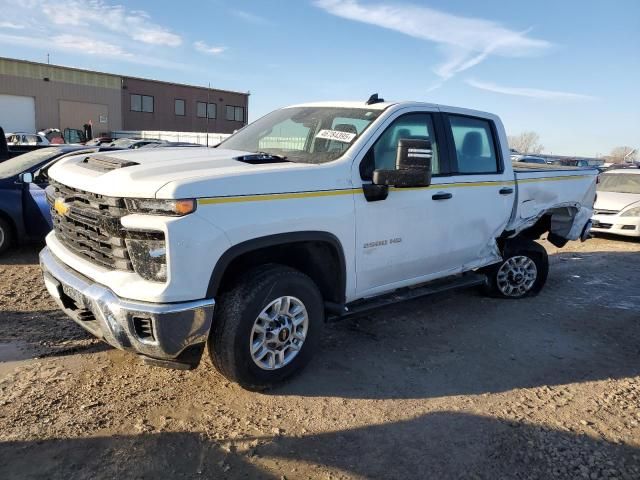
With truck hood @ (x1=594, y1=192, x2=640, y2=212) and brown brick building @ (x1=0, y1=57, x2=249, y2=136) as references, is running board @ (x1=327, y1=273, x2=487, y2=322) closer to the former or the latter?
Answer: truck hood @ (x1=594, y1=192, x2=640, y2=212)

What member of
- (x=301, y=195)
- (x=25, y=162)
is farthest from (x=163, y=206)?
(x=25, y=162)

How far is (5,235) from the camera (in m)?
6.71

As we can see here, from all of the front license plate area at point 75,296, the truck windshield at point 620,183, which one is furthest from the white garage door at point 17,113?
the front license plate area at point 75,296

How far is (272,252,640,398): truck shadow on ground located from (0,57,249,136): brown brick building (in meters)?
33.1

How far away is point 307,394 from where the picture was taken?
3658 millimetres

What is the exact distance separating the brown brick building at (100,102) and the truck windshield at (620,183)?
28.8m

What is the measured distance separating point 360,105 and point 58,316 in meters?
3.38

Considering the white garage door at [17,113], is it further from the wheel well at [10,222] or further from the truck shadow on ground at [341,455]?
the truck shadow on ground at [341,455]

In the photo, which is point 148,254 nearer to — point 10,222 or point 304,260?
point 304,260

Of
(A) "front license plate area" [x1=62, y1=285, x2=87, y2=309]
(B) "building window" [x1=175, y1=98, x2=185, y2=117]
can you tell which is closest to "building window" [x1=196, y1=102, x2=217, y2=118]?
(B) "building window" [x1=175, y1=98, x2=185, y2=117]

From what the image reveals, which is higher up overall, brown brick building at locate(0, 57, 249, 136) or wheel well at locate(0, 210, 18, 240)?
brown brick building at locate(0, 57, 249, 136)

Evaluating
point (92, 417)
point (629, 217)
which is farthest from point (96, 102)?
point (92, 417)

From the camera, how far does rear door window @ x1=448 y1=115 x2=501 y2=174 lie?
4.88 meters

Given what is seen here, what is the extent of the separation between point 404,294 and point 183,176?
7.63ft
